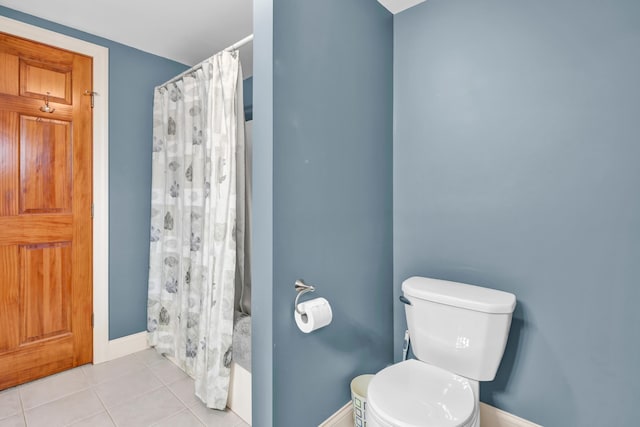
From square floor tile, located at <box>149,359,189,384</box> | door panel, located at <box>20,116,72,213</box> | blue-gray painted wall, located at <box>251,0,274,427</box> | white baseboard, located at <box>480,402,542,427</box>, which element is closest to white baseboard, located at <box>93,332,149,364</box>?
square floor tile, located at <box>149,359,189,384</box>

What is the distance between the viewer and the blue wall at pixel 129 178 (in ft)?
7.38

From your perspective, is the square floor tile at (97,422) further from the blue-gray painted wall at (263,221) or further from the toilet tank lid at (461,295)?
the toilet tank lid at (461,295)

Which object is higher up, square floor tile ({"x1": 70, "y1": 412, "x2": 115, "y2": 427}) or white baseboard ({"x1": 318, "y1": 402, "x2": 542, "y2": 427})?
white baseboard ({"x1": 318, "y1": 402, "x2": 542, "y2": 427})

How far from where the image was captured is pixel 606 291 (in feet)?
4.12

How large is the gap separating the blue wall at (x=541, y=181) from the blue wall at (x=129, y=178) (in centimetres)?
199

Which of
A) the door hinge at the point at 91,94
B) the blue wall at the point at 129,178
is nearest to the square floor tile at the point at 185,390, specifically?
the blue wall at the point at 129,178

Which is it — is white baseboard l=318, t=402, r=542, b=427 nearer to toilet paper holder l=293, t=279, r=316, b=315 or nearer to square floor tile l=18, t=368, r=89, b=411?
toilet paper holder l=293, t=279, r=316, b=315

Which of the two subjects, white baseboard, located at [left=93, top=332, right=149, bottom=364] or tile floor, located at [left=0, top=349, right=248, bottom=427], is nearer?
tile floor, located at [left=0, top=349, right=248, bottom=427]

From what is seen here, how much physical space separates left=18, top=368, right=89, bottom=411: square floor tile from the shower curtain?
0.48 m

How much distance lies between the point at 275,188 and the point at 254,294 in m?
0.46

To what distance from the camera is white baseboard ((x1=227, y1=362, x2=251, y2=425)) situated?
166 centimetres

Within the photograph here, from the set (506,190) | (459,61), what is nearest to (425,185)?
(506,190)

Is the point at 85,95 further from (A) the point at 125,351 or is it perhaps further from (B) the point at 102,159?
(A) the point at 125,351

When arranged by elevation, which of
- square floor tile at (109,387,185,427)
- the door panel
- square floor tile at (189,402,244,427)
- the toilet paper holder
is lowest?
square floor tile at (189,402,244,427)
